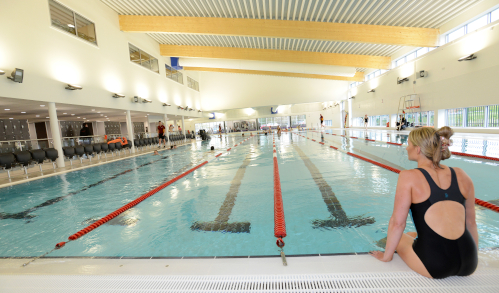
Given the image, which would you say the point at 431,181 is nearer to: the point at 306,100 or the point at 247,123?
the point at 306,100

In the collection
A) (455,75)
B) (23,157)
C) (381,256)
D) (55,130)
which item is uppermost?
(455,75)

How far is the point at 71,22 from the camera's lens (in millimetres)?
8625

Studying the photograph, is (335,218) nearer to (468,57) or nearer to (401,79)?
(468,57)

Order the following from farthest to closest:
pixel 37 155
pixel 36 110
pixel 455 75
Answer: pixel 455 75, pixel 36 110, pixel 37 155

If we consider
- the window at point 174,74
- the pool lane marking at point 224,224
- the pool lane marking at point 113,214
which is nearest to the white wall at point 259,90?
the window at point 174,74

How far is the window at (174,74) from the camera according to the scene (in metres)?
17.3

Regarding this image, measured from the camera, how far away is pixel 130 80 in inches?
477

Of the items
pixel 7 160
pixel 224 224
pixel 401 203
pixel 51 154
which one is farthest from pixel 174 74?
pixel 401 203

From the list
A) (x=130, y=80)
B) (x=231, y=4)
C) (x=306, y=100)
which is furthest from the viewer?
(x=306, y=100)

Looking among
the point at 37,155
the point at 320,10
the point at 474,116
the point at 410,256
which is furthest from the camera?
the point at 474,116

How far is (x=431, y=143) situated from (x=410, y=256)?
77cm

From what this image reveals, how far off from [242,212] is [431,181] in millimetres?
2321

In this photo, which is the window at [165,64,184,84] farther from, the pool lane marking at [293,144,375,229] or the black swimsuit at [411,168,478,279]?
the black swimsuit at [411,168,478,279]

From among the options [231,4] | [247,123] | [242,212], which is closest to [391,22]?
[231,4]
